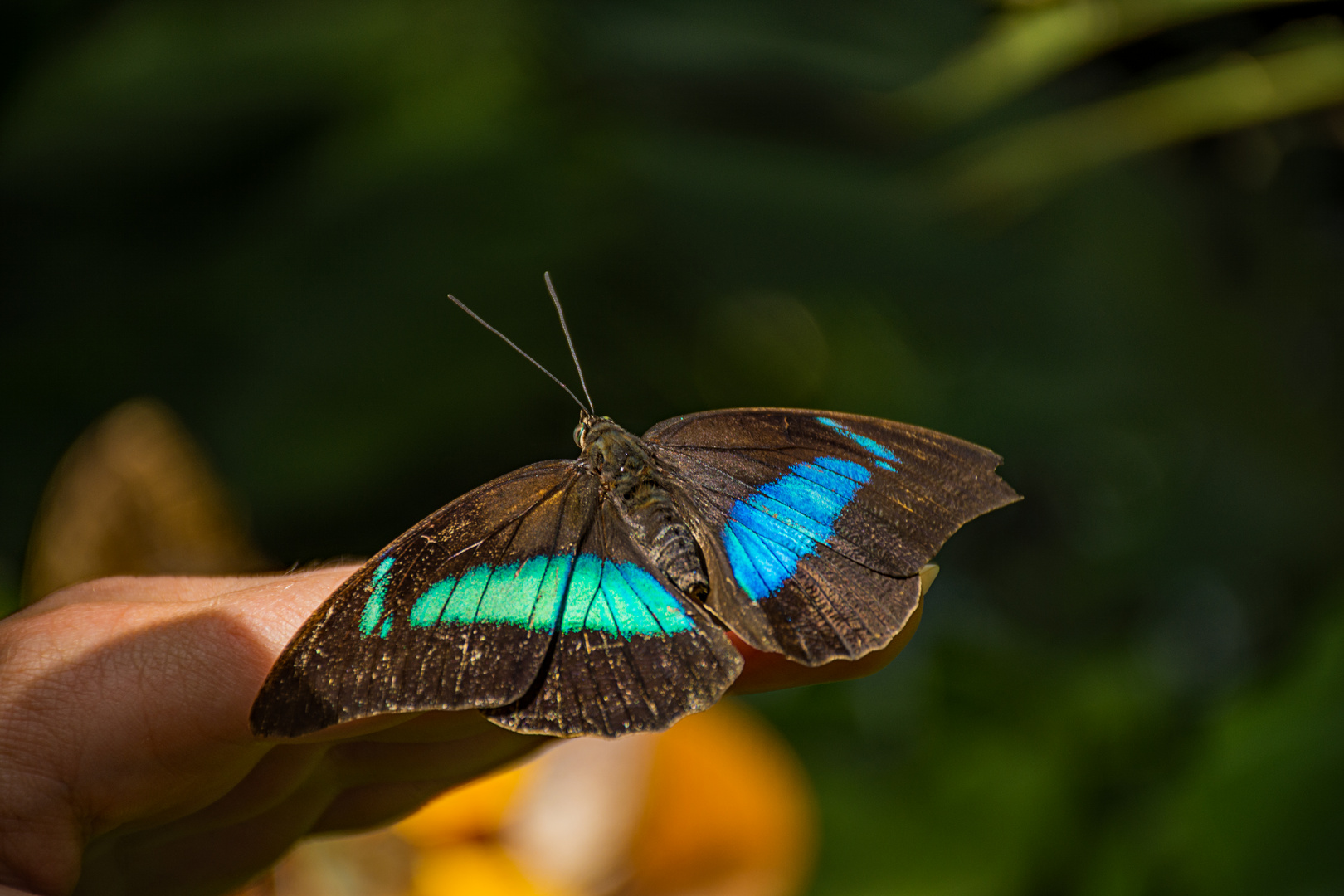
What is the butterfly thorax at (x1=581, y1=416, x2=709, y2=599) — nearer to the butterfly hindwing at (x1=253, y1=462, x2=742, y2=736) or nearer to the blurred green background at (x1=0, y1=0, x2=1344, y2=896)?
the butterfly hindwing at (x1=253, y1=462, x2=742, y2=736)

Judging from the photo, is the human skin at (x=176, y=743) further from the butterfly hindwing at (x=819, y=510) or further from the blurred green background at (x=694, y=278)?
the blurred green background at (x=694, y=278)

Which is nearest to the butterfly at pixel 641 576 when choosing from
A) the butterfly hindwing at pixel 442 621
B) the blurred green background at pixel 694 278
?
the butterfly hindwing at pixel 442 621

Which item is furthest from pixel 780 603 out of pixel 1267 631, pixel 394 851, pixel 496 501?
pixel 1267 631

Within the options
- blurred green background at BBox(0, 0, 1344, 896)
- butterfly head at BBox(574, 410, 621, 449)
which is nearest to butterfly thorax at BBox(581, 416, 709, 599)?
butterfly head at BBox(574, 410, 621, 449)

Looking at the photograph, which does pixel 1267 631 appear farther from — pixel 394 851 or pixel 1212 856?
pixel 394 851

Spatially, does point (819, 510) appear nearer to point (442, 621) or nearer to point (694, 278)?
point (442, 621)
